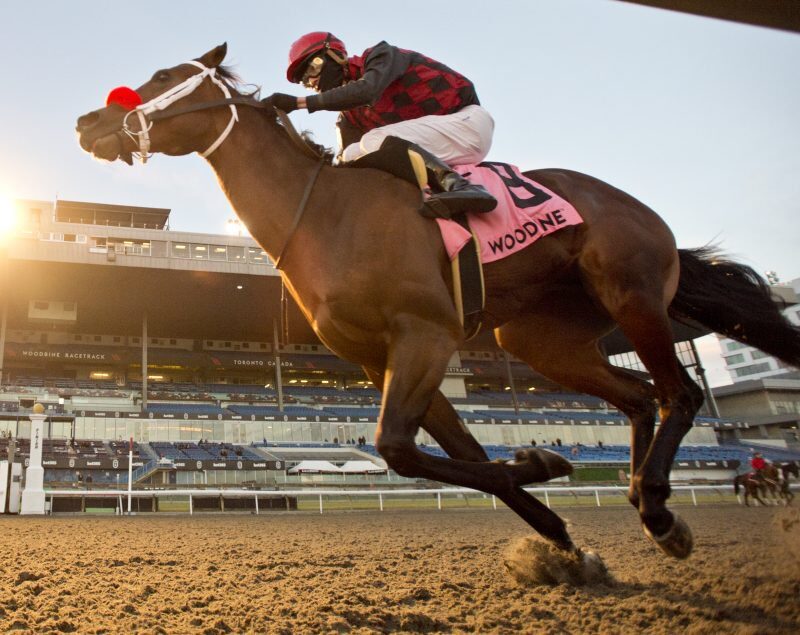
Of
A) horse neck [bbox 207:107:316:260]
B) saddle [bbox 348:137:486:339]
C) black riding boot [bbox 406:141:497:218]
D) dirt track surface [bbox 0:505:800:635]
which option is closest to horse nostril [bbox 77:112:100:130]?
horse neck [bbox 207:107:316:260]

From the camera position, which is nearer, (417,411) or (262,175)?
(417,411)

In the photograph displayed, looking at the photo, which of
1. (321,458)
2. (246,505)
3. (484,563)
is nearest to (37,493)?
(246,505)

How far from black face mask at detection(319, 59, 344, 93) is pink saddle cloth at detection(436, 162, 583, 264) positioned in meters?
0.74

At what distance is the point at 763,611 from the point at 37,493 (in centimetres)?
1272

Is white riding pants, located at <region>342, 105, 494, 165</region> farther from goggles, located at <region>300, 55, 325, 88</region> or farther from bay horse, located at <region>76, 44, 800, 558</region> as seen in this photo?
goggles, located at <region>300, 55, 325, 88</region>

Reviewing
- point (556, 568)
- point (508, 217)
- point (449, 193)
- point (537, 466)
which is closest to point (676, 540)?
point (556, 568)

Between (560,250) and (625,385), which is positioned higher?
(560,250)

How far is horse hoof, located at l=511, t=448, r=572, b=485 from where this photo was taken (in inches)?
93.3

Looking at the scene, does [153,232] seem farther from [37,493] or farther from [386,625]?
[386,625]

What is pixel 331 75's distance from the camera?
291 cm

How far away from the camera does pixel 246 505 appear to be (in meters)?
14.8

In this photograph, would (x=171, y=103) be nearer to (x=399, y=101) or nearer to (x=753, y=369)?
(x=399, y=101)

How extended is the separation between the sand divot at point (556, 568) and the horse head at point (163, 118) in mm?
2324

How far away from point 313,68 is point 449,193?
1037 millimetres
